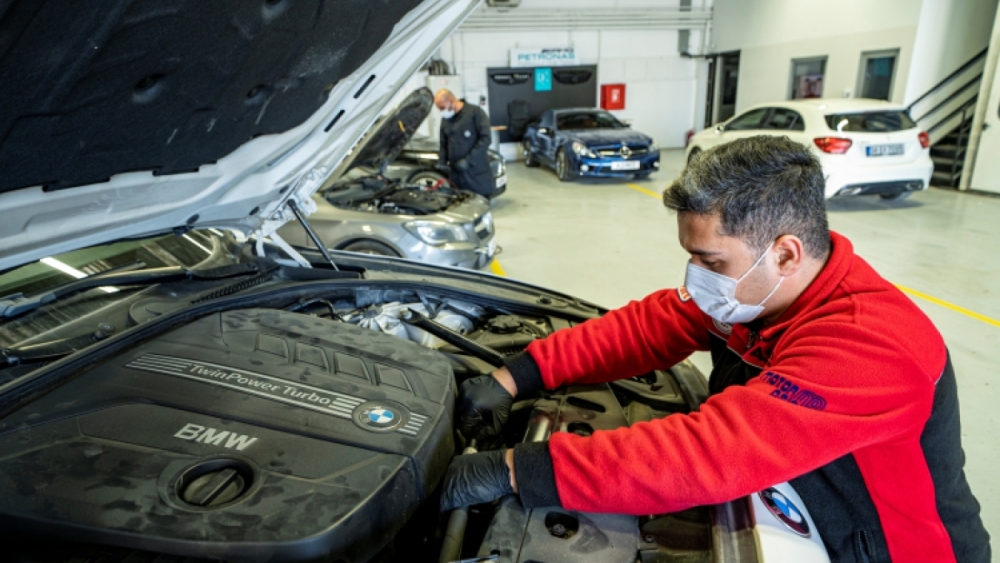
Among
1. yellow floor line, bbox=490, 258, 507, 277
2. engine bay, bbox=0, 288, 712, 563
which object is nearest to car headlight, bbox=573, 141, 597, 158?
yellow floor line, bbox=490, 258, 507, 277

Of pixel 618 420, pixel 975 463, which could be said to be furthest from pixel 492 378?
pixel 975 463

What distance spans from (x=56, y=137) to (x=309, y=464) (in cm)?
65

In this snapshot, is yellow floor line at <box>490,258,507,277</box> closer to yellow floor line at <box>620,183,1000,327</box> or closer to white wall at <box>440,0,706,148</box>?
yellow floor line at <box>620,183,1000,327</box>

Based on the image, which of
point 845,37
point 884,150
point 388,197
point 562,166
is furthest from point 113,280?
point 845,37

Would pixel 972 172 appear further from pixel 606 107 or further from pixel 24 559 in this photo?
pixel 24 559

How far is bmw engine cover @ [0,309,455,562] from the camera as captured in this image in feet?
2.75

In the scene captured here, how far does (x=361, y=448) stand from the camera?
3.31 feet

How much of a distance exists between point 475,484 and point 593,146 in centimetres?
772

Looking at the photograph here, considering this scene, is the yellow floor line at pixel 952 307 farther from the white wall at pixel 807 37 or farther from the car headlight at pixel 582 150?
the white wall at pixel 807 37

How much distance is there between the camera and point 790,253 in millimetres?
1146

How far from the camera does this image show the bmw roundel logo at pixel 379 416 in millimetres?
1061

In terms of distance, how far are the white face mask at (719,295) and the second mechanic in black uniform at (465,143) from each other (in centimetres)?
478

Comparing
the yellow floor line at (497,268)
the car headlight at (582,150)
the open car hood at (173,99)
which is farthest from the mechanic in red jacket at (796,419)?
the car headlight at (582,150)

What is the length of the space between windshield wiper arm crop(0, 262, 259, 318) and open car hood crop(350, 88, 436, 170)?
2339 millimetres
